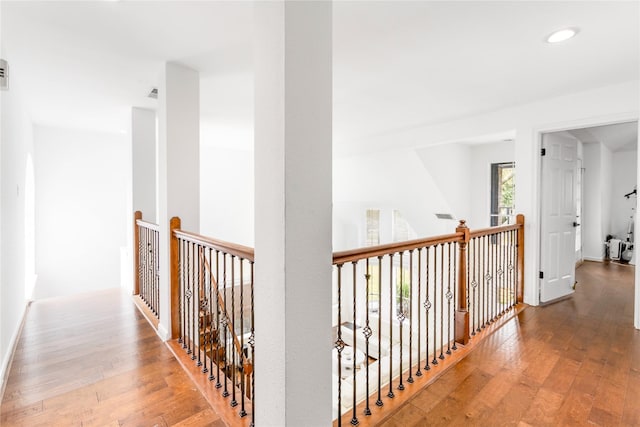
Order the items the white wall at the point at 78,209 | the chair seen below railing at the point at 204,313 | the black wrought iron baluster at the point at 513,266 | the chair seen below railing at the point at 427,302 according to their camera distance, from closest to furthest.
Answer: the chair seen below railing at the point at 427,302 → the chair seen below railing at the point at 204,313 → the black wrought iron baluster at the point at 513,266 → the white wall at the point at 78,209

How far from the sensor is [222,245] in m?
1.85

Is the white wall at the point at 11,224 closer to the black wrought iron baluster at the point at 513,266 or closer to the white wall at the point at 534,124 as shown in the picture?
the black wrought iron baluster at the point at 513,266

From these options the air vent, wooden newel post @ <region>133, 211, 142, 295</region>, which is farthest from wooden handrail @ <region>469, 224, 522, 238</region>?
wooden newel post @ <region>133, 211, 142, 295</region>

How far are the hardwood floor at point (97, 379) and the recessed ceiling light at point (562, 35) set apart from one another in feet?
10.3

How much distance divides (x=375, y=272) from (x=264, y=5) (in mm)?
7052

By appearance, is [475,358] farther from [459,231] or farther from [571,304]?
[571,304]

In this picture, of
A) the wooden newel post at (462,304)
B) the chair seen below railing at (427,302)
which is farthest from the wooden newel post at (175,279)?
the wooden newel post at (462,304)

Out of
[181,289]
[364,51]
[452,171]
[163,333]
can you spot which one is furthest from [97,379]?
[452,171]

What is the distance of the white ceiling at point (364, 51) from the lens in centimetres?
187

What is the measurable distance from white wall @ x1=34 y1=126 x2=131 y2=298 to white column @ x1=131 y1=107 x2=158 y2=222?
0.92 metres

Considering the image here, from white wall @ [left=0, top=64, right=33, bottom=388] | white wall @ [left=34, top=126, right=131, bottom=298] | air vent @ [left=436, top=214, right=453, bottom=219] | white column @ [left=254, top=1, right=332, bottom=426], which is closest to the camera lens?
white column @ [left=254, top=1, right=332, bottom=426]

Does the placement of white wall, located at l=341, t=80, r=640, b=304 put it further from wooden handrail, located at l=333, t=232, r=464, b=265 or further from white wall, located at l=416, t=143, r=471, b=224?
wooden handrail, located at l=333, t=232, r=464, b=265

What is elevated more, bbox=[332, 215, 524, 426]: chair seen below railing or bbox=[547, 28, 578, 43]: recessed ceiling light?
bbox=[547, 28, 578, 43]: recessed ceiling light

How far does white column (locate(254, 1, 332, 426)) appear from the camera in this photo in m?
1.16
